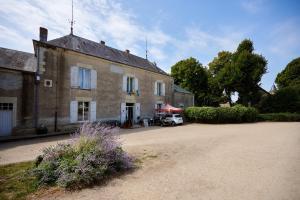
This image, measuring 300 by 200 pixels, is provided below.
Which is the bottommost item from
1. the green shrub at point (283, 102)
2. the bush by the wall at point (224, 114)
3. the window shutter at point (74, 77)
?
the bush by the wall at point (224, 114)

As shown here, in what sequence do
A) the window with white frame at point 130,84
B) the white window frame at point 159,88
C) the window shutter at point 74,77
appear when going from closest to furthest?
the window shutter at point 74,77 → the window with white frame at point 130,84 → the white window frame at point 159,88

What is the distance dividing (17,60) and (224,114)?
17170mm

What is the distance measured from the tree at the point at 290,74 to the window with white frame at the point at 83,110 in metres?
33.5

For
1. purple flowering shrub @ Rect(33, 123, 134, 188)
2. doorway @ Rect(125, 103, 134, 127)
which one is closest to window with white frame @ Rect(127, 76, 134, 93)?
doorway @ Rect(125, 103, 134, 127)

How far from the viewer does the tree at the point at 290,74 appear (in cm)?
3425

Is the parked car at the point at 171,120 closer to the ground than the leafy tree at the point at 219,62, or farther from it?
closer to the ground

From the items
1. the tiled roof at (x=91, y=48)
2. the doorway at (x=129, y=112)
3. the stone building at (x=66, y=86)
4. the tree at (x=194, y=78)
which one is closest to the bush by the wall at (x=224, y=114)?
the stone building at (x=66, y=86)

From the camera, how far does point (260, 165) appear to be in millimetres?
5922

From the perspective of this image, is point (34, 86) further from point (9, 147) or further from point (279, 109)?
point (279, 109)

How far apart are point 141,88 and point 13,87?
1026 centimetres

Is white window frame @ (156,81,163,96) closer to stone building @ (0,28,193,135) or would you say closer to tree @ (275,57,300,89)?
stone building @ (0,28,193,135)

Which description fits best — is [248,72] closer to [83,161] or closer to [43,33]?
[43,33]

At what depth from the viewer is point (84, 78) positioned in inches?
563

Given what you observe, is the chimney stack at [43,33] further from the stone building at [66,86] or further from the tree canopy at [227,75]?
the tree canopy at [227,75]
